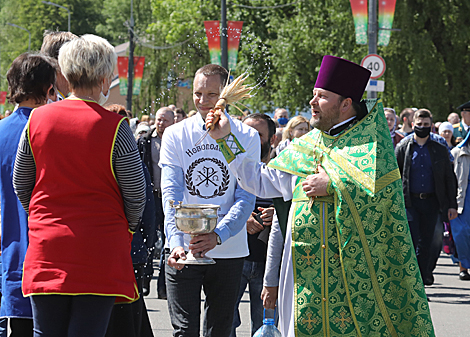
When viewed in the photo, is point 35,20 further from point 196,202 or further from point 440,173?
point 196,202

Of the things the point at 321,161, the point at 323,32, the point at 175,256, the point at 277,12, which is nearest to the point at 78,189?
the point at 175,256

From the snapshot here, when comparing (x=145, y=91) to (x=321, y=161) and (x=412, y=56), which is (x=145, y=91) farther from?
(x=321, y=161)

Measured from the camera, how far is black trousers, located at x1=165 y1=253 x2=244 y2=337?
178 inches

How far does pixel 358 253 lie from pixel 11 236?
183cm

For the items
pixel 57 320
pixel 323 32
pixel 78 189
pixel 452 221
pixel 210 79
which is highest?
pixel 323 32

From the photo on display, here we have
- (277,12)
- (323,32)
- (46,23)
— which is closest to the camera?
(323,32)

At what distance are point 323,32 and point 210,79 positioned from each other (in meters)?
24.9

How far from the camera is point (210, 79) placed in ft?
14.8

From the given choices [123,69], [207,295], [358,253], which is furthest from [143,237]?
[123,69]

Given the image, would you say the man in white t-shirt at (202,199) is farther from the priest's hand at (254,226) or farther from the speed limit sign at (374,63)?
the speed limit sign at (374,63)

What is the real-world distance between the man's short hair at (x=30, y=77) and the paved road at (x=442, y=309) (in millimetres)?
3371

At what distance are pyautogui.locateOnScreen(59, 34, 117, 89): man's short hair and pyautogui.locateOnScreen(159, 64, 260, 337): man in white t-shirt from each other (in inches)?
43.8

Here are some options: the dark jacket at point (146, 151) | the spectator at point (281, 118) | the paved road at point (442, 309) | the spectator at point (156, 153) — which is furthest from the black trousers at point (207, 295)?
the spectator at point (281, 118)

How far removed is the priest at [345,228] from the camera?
388cm
